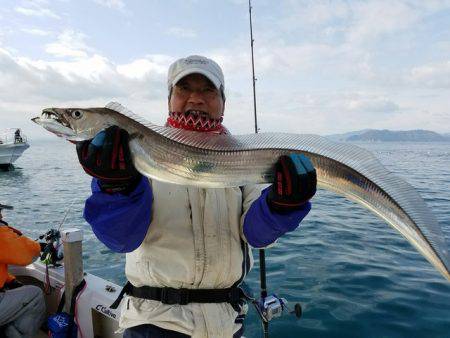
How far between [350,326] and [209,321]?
4.62 m

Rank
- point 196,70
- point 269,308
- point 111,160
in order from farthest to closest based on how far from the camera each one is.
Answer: point 269,308, point 196,70, point 111,160

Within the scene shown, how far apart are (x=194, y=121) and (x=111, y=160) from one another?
960 millimetres

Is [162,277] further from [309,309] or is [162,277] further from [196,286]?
[309,309]

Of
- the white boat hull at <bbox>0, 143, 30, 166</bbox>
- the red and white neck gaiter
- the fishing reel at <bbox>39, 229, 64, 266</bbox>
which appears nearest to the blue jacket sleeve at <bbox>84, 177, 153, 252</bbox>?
the red and white neck gaiter

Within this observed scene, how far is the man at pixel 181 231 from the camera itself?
265cm

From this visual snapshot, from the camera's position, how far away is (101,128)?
2686 millimetres

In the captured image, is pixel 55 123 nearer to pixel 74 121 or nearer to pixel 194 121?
pixel 74 121

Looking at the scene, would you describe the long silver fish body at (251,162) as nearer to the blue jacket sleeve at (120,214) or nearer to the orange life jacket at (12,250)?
the blue jacket sleeve at (120,214)

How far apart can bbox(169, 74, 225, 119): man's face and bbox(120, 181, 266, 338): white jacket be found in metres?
0.75

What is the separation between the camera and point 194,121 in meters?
3.26

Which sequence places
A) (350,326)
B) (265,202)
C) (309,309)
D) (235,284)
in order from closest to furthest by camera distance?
(265,202) < (235,284) < (350,326) < (309,309)

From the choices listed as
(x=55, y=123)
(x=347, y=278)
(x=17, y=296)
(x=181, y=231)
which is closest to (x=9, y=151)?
(x=17, y=296)

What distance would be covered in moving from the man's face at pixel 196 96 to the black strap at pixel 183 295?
1.50 metres

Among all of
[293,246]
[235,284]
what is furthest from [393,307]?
[235,284]
